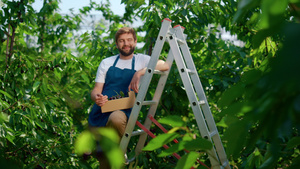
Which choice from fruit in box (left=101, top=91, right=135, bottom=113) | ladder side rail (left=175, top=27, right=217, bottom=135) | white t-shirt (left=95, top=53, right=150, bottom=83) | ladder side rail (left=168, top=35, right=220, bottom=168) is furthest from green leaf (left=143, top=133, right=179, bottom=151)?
white t-shirt (left=95, top=53, right=150, bottom=83)

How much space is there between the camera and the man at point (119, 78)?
2.29 meters

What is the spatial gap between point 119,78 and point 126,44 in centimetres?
27

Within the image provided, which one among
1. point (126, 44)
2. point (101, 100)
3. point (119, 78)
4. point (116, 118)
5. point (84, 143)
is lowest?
point (116, 118)

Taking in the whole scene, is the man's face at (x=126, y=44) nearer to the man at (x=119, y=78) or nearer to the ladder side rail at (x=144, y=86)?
the man at (x=119, y=78)

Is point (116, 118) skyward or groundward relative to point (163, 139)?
groundward

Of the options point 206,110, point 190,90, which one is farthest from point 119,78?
point 206,110

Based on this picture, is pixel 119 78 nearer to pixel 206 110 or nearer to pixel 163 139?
pixel 206 110

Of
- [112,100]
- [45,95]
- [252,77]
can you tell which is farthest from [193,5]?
[252,77]

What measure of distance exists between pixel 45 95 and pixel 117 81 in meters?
0.71

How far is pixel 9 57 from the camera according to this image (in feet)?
9.52

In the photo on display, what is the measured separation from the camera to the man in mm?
2287

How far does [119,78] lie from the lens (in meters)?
2.43

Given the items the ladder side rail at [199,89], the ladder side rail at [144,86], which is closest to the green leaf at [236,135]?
the ladder side rail at [144,86]

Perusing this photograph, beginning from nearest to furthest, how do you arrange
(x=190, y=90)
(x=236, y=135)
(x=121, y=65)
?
1. (x=236, y=135)
2. (x=190, y=90)
3. (x=121, y=65)
